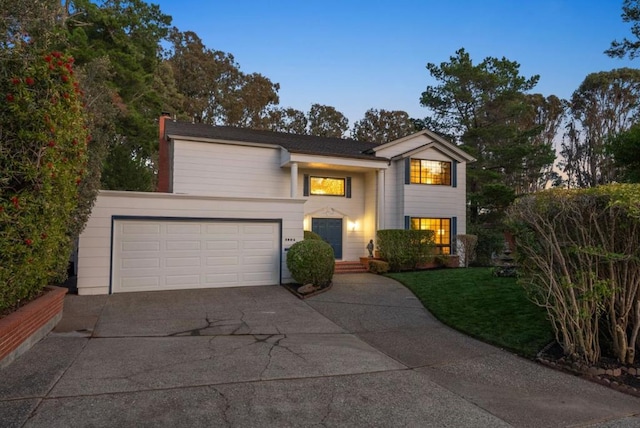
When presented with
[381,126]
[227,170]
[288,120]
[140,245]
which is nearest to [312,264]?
[140,245]

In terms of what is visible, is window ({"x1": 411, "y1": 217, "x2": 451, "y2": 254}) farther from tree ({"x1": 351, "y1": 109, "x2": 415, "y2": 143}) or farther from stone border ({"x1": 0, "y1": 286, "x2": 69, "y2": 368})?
tree ({"x1": 351, "y1": 109, "x2": 415, "y2": 143})

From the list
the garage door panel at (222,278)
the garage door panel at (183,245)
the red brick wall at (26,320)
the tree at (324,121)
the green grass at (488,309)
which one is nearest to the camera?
the red brick wall at (26,320)

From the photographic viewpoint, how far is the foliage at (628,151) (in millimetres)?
9352

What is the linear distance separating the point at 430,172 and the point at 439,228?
2524 mm

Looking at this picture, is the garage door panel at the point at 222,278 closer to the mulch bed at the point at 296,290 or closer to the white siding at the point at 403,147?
the mulch bed at the point at 296,290

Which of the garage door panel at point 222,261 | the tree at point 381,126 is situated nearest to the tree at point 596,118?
the tree at point 381,126

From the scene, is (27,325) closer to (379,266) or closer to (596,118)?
(379,266)

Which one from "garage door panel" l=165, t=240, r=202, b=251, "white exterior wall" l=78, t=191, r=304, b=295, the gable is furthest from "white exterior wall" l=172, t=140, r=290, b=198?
the gable

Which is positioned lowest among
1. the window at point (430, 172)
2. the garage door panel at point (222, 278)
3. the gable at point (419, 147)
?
the garage door panel at point (222, 278)

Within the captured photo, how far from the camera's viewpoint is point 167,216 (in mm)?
10648

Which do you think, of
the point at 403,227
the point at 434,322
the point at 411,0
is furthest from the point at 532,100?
the point at 434,322

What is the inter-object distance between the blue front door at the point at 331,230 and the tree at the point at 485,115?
1025 centimetres

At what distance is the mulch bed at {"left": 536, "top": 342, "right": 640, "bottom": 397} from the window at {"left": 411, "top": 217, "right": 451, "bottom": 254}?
35.8 ft

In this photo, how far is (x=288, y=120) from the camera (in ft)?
114
